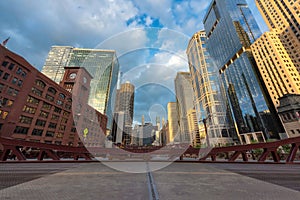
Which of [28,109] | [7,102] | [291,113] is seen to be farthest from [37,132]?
[291,113]

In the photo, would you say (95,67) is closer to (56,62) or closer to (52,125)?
(56,62)

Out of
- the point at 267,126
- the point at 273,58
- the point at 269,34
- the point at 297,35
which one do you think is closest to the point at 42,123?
the point at 267,126

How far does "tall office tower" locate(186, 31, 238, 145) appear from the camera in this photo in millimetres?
56750

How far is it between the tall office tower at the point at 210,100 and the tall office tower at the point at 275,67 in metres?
22.6

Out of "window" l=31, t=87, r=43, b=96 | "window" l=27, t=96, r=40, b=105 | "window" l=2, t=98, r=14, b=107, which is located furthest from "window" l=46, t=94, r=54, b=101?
"window" l=2, t=98, r=14, b=107

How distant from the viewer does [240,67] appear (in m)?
67.6

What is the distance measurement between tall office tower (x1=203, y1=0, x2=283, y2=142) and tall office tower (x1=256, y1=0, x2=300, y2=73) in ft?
34.5

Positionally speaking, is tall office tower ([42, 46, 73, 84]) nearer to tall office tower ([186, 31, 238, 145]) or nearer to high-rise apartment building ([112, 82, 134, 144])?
high-rise apartment building ([112, 82, 134, 144])

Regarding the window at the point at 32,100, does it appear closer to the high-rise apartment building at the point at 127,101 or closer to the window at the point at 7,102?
the window at the point at 7,102

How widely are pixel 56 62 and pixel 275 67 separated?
160407 millimetres

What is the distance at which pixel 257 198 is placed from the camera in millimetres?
2867

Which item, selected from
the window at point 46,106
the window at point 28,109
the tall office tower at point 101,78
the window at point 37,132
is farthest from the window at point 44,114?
the tall office tower at point 101,78

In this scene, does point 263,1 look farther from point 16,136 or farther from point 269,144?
point 16,136

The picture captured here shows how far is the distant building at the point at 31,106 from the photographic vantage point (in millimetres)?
29188
